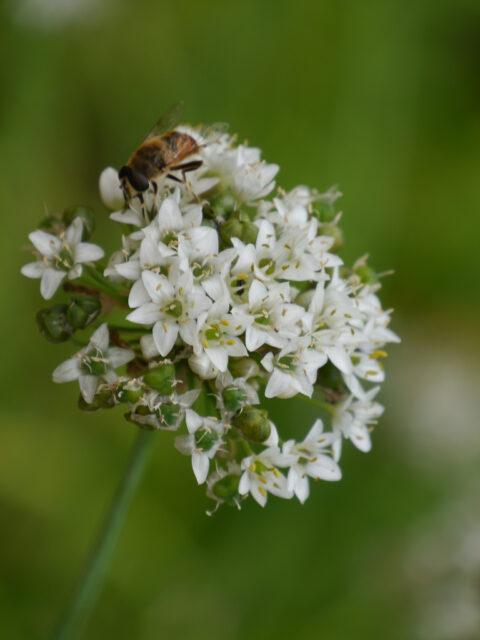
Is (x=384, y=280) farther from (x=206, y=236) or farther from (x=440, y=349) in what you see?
(x=206, y=236)

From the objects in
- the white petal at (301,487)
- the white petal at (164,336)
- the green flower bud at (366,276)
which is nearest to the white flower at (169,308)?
the white petal at (164,336)

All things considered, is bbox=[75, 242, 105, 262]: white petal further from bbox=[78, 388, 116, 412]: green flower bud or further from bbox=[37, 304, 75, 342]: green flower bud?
bbox=[78, 388, 116, 412]: green flower bud

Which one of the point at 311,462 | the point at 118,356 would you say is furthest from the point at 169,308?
the point at 311,462

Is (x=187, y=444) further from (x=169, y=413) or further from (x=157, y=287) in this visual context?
(x=157, y=287)

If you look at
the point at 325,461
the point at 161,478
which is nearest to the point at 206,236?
the point at 325,461

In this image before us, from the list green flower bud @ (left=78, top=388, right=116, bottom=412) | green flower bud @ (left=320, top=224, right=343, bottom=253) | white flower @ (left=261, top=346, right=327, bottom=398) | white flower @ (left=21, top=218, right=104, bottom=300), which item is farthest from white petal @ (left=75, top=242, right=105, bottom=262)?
green flower bud @ (left=320, top=224, right=343, bottom=253)
